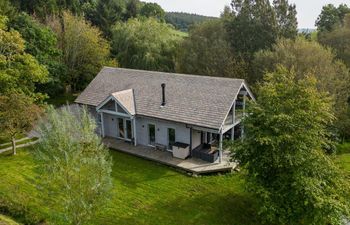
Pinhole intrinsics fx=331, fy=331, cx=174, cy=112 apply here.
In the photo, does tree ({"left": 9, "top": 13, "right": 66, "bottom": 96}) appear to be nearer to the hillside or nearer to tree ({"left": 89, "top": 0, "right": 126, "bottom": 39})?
tree ({"left": 89, "top": 0, "right": 126, "bottom": 39})

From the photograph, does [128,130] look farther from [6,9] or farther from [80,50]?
[6,9]

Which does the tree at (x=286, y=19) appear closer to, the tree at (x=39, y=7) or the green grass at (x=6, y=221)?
the green grass at (x=6, y=221)

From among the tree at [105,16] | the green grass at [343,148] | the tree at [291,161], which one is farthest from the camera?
the tree at [105,16]

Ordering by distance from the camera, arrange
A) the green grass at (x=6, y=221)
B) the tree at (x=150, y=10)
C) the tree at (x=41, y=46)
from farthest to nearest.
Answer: the tree at (x=150, y=10), the tree at (x=41, y=46), the green grass at (x=6, y=221)

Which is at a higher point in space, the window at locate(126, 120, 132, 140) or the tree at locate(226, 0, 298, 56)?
the tree at locate(226, 0, 298, 56)

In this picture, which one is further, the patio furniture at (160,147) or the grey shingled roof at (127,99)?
the grey shingled roof at (127,99)

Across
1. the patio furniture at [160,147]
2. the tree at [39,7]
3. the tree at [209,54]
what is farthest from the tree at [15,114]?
the tree at [39,7]

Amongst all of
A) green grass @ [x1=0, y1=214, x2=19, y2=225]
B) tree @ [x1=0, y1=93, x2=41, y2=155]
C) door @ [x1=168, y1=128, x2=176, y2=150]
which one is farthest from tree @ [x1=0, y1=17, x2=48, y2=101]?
door @ [x1=168, y1=128, x2=176, y2=150]
